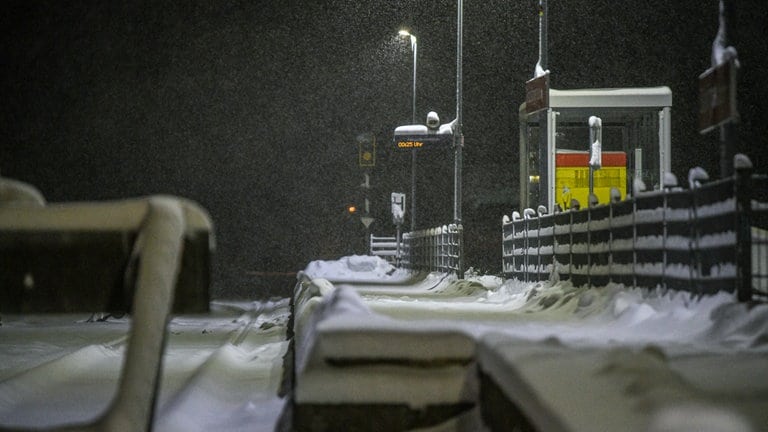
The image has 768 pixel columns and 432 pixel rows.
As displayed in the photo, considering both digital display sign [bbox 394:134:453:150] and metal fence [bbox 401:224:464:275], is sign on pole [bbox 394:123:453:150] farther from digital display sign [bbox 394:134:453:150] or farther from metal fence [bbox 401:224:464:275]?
metal fence [bbox 401:224:464:275]

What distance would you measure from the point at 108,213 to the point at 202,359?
1255cm

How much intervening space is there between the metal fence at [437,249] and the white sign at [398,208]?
2684mm

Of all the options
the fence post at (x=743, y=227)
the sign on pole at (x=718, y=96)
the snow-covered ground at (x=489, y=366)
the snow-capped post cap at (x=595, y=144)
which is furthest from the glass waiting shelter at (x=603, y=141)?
the fence post at (x=743, y=227)

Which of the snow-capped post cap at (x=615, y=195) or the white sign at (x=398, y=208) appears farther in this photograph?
the white sign at (x=398, y=208)

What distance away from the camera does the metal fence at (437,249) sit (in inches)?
1135

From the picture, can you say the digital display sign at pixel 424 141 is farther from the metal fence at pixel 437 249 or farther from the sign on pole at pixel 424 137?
the metal fence at pixel 437 249

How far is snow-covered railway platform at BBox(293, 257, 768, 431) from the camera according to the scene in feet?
11.9

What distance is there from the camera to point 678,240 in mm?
10570

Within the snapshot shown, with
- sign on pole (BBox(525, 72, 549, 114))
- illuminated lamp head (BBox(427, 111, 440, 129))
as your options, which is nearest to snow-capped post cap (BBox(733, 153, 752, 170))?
sign on pole (BBox(525, 72, 549, 114))

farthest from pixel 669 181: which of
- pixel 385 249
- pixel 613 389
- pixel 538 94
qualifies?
pixel 385 249

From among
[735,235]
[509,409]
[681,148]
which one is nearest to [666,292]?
[735,235]

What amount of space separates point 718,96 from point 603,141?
60.1ft

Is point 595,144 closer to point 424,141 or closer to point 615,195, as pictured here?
point 615,195

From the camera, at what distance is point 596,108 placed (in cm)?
2484
